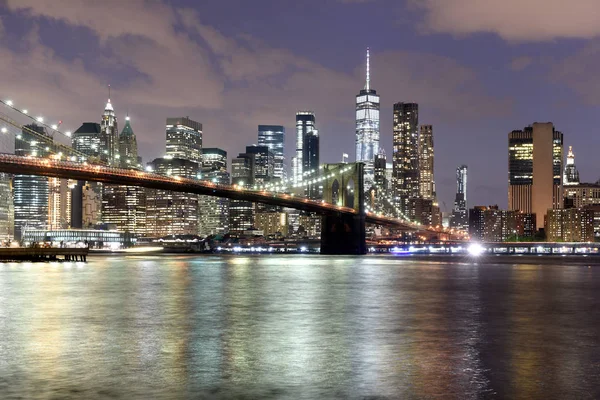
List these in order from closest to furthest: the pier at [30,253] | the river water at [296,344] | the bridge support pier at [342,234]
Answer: the river water at [296,344], the pier at [30,253], the bridge support pier at [342,234]

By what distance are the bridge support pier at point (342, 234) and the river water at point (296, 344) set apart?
6959cm

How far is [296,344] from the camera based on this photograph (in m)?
19.9

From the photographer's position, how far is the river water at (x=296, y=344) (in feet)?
47.2

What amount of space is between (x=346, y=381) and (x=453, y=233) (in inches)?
7202

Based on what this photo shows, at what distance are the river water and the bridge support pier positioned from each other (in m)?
69.6

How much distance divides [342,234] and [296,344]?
89.9 meters

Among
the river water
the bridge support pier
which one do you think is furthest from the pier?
the river water

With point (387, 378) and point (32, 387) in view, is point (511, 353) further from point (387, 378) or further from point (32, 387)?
point (32, 387)

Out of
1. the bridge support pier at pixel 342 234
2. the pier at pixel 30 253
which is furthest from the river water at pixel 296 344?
the bridge support pier at pixel 342 234

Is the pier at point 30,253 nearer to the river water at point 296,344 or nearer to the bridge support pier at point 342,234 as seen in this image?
the bridge support pier at point 342,234

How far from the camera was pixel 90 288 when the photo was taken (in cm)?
4003

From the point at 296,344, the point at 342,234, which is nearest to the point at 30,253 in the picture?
the point at 342,234

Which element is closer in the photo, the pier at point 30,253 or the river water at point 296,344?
the river water at point 296,344

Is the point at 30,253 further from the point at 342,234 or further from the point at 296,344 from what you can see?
the point at 296,344
